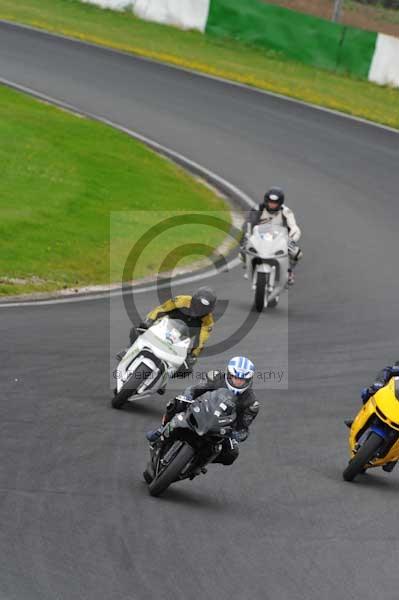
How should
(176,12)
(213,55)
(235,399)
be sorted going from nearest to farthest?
1. (235,399)
2. (213,55)
3. (176,12)

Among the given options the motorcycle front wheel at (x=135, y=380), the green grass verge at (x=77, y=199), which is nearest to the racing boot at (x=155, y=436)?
the motorcycle front wheel at (x=135, y=380)

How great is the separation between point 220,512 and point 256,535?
2.07 ft

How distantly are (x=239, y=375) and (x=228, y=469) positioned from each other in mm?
1659

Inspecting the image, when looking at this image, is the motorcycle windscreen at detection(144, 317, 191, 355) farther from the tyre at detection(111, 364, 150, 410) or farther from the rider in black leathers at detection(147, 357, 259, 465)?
the rider in black leathers at detection(147, 357, 259, 465)

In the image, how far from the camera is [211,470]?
1154cm

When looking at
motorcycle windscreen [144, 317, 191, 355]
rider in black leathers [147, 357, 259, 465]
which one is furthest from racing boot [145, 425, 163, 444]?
motorcycle windscreen [144, 317, 191, 355]

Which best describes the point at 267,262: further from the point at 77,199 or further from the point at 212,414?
the point at 212,414

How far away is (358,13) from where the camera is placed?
50688 millimetres

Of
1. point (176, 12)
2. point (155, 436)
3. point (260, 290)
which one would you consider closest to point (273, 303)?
point (260, 290)

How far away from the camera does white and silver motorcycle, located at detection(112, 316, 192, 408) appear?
501 inches

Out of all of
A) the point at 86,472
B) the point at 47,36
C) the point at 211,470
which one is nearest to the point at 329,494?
the point at 211,470

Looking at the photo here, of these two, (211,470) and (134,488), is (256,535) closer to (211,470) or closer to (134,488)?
(134,488)

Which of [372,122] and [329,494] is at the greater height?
[329,494]

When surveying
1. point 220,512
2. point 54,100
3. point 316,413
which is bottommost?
point 54,100
